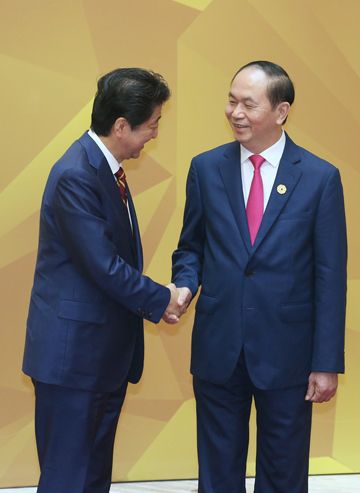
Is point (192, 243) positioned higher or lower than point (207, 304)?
higher

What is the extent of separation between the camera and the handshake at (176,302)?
3.00 metres

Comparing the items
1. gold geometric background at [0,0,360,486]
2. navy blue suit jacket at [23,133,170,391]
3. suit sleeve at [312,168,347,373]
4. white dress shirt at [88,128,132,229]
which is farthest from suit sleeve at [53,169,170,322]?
gold geometric background at [0,0,360,486]

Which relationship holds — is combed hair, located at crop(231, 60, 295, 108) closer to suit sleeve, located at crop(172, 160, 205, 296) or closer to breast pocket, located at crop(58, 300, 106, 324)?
suit sleeve, located at crop(172, 160, 205, 296)

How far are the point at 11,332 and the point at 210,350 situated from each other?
1245 mm

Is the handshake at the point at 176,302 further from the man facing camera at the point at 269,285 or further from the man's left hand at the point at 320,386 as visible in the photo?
the man's left hand at the point at 320,386

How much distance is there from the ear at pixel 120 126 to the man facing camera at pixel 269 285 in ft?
1.10

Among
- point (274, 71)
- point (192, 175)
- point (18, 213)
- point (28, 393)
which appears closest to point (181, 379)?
A: point (28, 393)

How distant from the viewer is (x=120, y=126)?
9.30 feet

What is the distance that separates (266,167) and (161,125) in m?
1.08

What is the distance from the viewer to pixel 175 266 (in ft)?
10.2

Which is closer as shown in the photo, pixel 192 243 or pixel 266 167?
pixel 266 167

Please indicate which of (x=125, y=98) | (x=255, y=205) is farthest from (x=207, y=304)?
(x=125, y=98)

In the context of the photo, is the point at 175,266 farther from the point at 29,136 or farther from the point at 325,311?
the point at 29,136

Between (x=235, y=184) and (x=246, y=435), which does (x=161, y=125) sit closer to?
(x=235, y=184)
